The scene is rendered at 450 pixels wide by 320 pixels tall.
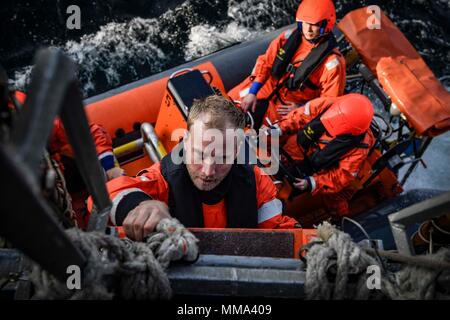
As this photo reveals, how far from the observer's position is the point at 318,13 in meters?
3.82

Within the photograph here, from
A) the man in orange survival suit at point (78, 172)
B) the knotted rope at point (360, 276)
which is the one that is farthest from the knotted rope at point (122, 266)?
the man in orange survival suit at point (78, 172)

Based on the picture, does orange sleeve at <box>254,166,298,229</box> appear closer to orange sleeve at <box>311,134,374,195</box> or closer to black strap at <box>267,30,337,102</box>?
orange sleeve at <box>311,134,374,195</box>

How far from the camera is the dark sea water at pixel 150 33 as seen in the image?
19.0 ft

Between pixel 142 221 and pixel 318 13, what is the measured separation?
3075 millimetres

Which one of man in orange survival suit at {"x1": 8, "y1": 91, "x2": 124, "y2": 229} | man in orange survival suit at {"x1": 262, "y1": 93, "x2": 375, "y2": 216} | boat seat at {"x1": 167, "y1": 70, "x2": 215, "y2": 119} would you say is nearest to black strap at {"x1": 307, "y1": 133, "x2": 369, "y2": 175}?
man in orange survival suit at {"x1": 262, "y1": 93, "x2": 375, "y2": 216}

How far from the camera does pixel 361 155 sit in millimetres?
3396

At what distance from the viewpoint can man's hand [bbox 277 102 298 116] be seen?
423 centimetres

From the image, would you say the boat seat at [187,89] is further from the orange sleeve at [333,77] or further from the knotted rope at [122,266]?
the knotted rope at [122,266]

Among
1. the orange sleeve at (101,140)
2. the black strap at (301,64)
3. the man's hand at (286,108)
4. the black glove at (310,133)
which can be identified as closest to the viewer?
the orange sleeve at (101,140)

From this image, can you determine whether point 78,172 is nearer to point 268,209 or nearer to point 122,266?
point 268,209

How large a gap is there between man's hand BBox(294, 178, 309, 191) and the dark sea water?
2.36 metres

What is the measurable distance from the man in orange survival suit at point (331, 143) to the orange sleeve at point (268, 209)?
131cm

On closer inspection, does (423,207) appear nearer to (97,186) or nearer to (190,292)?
(190,292)

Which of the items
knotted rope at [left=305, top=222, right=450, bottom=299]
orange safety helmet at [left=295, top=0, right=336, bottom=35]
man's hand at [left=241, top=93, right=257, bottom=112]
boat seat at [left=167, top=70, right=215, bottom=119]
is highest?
orange safety helmet at [left=295, top=0, right=336, bottom=35]
